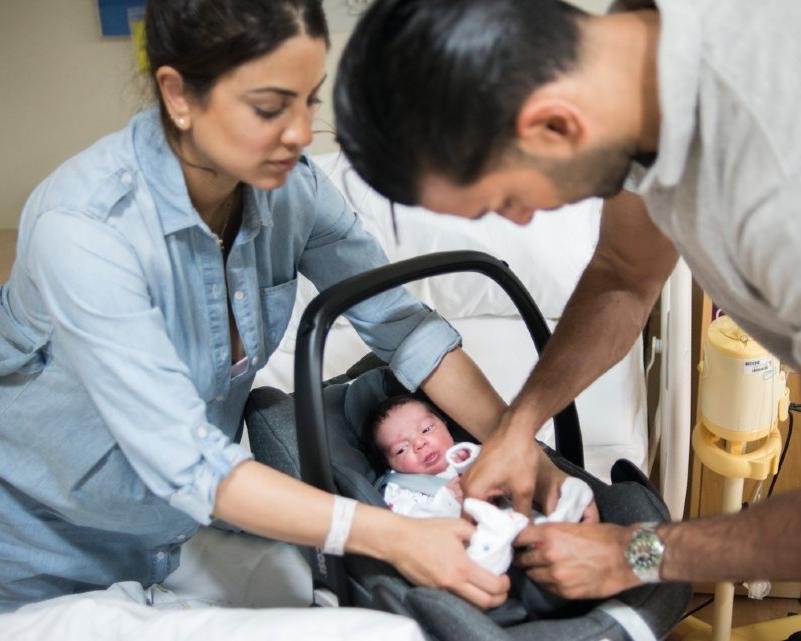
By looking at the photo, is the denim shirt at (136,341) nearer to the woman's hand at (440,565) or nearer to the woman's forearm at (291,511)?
the woman's forearm at (291,511)

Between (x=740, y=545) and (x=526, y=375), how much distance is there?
1096 millimetres

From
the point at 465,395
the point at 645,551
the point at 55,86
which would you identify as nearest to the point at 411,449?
the point at 465,395

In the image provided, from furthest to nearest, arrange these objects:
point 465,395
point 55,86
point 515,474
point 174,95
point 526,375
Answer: point 55,86 < point 526,375 < point 465,395 < point 515,474 < point 174,95

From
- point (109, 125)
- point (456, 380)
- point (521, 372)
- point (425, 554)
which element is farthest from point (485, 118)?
point (109, 125)

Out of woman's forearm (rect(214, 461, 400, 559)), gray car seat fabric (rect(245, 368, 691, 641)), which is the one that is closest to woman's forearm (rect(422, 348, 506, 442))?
gray car seat fabric (rect(245, 368, 691, 641))

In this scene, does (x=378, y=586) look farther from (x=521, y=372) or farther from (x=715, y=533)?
(x=521, y=372)

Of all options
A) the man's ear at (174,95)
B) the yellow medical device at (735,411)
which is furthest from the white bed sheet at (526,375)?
the man's ear at (174,95)

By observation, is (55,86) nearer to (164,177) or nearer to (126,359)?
(164,177)

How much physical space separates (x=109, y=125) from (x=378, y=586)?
196 centimetres

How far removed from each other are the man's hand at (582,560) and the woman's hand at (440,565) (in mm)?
60

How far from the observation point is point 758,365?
155cm

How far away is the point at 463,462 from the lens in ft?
4.62

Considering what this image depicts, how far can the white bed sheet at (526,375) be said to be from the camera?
1.91 m

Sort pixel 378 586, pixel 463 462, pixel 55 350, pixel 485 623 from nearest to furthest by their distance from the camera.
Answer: pixel 485 623 → pixel 378 586 → pixel 55 350 → pixel 463 462
